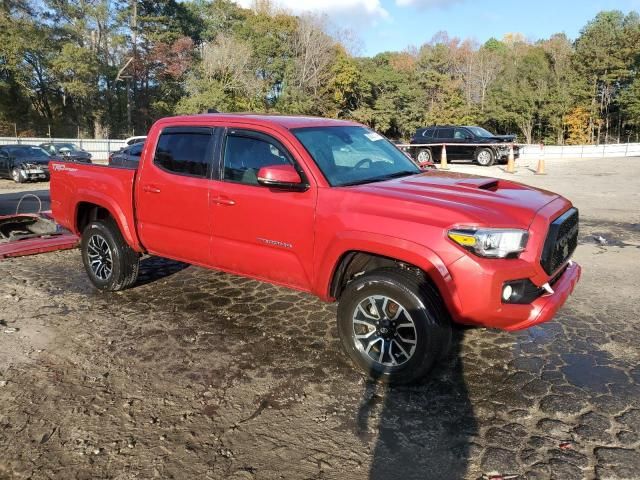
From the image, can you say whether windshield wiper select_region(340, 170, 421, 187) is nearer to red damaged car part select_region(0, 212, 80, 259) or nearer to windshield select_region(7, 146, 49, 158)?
red damaged car part select_region(0, 212, 80, 259)

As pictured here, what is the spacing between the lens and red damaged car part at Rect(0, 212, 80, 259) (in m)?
7.23

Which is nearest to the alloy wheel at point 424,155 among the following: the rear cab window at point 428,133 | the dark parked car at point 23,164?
the rear cab window at point 428,133

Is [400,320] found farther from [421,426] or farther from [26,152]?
[26,152]

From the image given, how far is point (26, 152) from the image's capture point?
1938 cm

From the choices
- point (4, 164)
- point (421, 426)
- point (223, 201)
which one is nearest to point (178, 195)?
point (223, 201)

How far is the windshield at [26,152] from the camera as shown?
19031mm

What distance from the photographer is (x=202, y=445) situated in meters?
3.00

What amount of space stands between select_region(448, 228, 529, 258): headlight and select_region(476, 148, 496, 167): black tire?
20.1m

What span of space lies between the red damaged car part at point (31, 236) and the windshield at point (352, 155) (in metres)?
4.54

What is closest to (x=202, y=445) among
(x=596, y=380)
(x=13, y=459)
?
(x=13, y=459)

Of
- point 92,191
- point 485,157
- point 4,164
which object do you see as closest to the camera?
point 92,191

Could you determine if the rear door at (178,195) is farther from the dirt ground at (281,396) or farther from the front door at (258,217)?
the dirt ground at (281,396)

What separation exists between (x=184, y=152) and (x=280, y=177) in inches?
57.3

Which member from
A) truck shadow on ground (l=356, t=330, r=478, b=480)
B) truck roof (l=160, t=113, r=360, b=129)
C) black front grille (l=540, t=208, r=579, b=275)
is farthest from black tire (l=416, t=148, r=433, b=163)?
truck shadow on ground (l=356, t=330, r=478, b=480)
